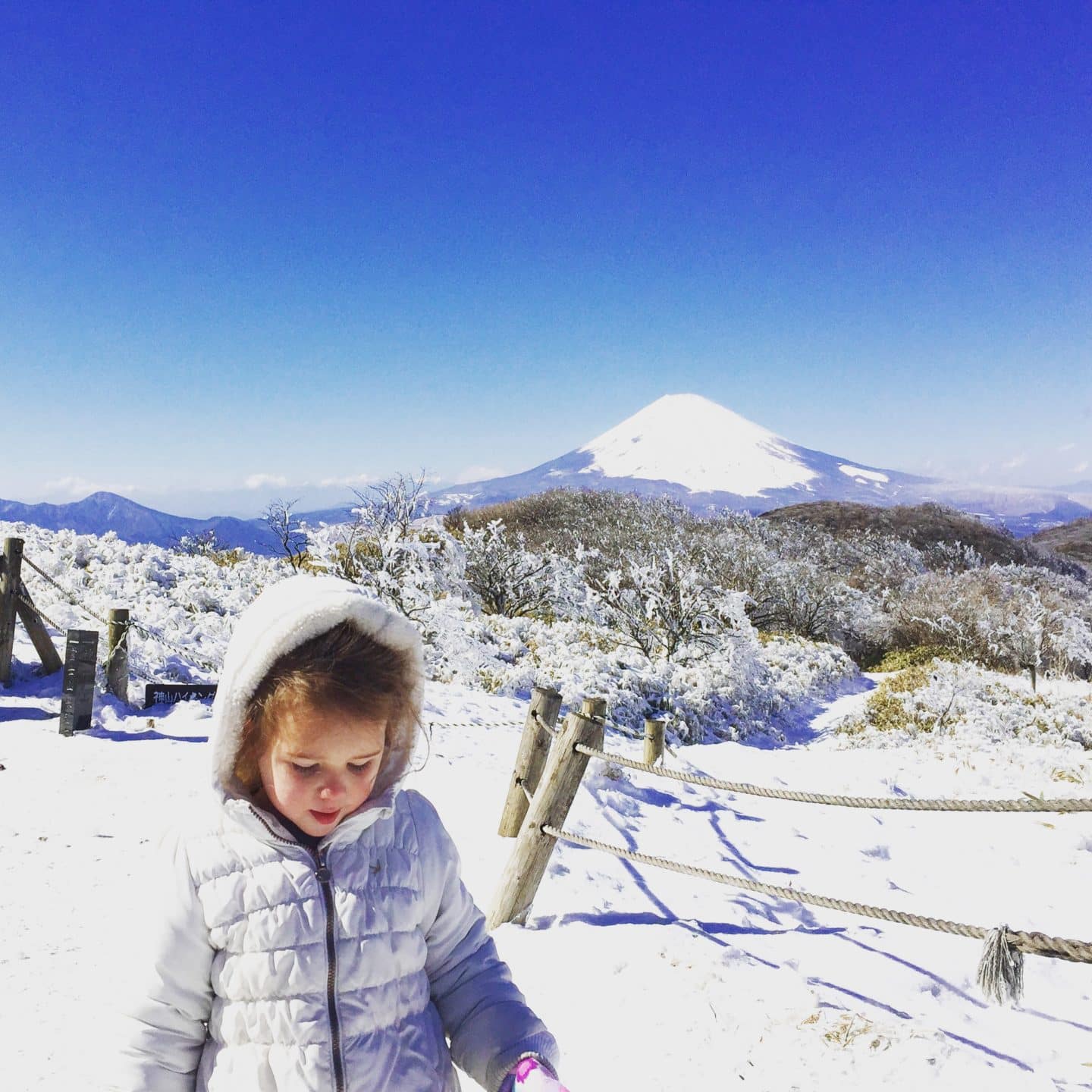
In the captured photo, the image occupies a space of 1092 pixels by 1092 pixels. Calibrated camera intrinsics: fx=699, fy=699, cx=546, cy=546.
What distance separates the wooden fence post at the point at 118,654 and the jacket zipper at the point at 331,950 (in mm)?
6270

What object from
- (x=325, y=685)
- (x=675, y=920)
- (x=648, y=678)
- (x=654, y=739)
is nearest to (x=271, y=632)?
(x=325, y=685)

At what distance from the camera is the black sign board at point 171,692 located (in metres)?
6.74

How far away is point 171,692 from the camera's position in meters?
6.86

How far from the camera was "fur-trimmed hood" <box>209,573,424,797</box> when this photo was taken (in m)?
1.42

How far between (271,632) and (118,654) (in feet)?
21.2

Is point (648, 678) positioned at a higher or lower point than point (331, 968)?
lower

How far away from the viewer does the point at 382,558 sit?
1355 cm

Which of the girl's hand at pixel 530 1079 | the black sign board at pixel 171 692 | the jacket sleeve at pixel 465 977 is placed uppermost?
the jacket sleeve at pixel 465 977

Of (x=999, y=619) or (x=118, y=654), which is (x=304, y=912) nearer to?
(x=118, y=654)

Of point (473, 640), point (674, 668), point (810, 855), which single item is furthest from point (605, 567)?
point (810, 855)

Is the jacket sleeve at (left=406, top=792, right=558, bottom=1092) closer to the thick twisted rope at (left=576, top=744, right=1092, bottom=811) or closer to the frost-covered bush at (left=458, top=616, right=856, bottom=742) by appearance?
the thick twisted rope at (left=576, top=744, right=1092, bottom=811)

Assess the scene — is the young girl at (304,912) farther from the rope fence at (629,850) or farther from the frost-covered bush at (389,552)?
the frost-covered bush at (389,552)

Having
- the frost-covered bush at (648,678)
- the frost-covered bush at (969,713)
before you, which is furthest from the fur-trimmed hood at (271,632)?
the frost-covered bush at (969,713)

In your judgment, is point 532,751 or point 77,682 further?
point 77,682
